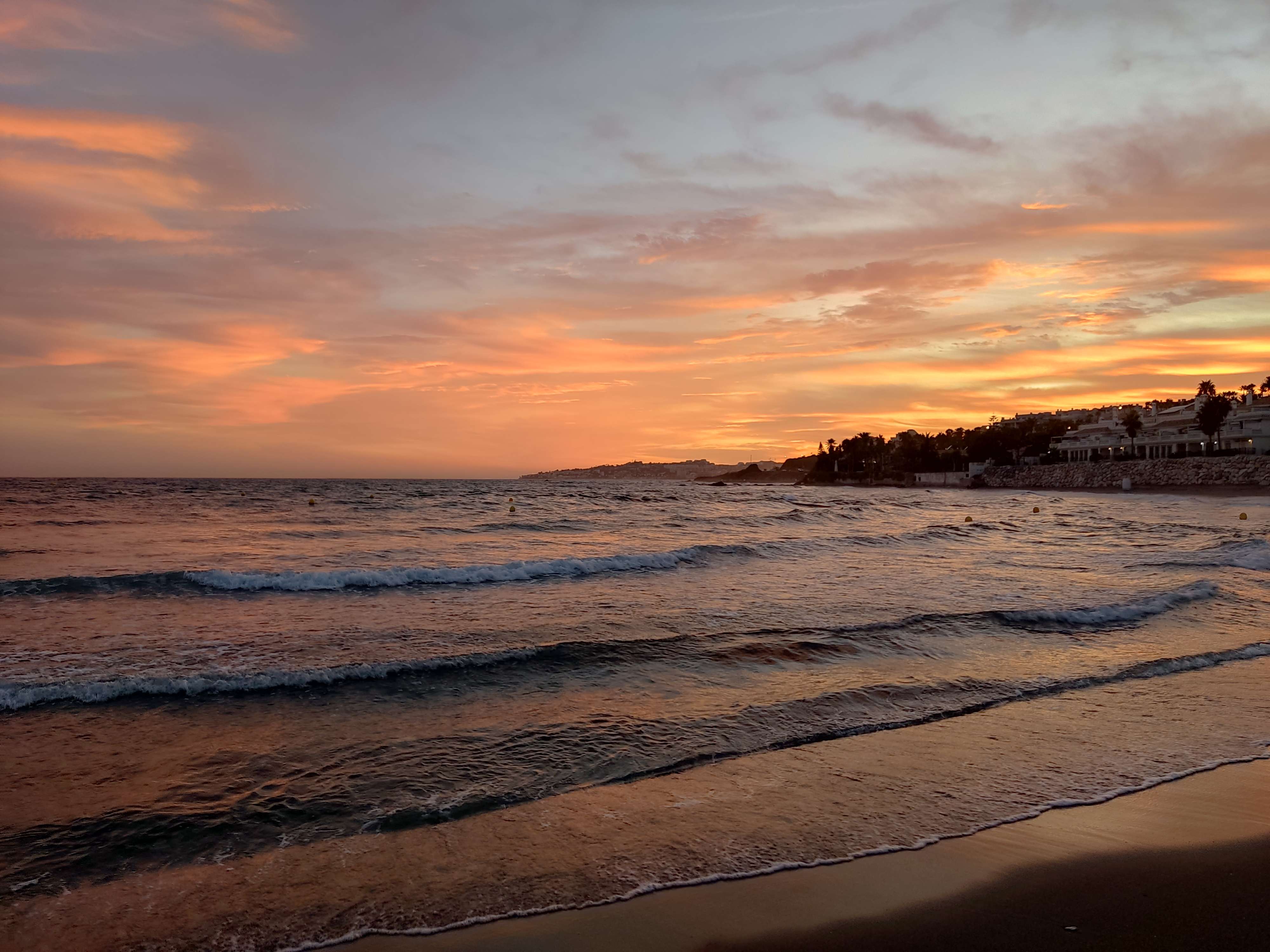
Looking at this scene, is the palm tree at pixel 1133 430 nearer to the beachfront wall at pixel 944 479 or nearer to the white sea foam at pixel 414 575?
the beachfront wall at pixel 944 479

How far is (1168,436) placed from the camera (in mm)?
106312

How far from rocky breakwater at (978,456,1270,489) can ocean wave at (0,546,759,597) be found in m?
80.4

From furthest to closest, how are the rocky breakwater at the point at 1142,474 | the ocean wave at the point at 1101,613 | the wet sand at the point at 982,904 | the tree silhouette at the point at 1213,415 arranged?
the tree silhouette at the point at 1213,415, the rocky breakwater at the point at 1142,474, the ocean wave at the point at 1101,613, the wet sand at the point at 982,904

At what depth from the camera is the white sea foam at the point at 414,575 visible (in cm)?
1808

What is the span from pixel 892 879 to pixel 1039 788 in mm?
2326

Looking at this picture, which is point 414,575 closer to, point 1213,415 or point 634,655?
point 634,655

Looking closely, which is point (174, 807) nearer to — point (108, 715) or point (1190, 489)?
point (108, 715)

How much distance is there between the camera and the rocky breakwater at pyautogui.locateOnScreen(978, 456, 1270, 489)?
252ft

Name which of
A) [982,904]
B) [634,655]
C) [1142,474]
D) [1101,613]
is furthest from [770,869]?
[1142,474]

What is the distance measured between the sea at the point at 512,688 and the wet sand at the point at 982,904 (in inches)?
8.4

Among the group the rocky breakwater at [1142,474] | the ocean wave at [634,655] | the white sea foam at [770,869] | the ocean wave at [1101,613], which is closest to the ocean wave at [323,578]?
the ocean wave at [634,655]

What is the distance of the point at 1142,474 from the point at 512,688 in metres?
105

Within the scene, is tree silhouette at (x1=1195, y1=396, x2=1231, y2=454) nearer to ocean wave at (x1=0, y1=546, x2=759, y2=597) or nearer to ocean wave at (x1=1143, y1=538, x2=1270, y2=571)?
ocean wave at (x1=1143, y1=538, x2=1270, y2=571)

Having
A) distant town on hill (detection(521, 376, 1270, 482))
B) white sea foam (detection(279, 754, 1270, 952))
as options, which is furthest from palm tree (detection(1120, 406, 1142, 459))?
Answer: white sea foam (detection(279, 754, 1270, 952))
